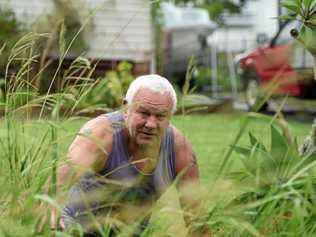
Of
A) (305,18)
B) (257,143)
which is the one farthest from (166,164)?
(305,18)

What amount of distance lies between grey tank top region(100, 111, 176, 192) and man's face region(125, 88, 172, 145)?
84 millimetres

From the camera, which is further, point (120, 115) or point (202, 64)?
point (202, 64)

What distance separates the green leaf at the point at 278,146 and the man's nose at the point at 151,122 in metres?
0.46

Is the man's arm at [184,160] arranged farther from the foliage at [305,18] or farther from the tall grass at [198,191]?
the foliage at [305,18]

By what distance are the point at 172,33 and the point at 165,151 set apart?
69.6ft

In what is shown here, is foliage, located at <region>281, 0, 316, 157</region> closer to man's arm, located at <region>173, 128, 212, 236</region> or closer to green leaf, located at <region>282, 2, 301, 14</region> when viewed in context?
green leaf, located at <region>282, 2, 301, 14</region>

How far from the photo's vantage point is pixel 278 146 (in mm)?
3172

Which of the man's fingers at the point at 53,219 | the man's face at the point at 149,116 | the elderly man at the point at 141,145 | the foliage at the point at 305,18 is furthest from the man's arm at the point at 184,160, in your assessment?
the man's fingers at the point at 53,219

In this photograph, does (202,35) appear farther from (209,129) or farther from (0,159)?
(0,159)

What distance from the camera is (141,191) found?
10.6 feet

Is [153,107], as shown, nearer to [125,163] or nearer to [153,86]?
[153,86]

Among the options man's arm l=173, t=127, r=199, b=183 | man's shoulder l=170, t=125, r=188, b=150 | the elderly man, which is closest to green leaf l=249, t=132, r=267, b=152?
the elderly man

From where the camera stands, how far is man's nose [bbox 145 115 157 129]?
3.30 meters

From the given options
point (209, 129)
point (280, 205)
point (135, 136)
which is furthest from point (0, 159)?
point (209, 129)
